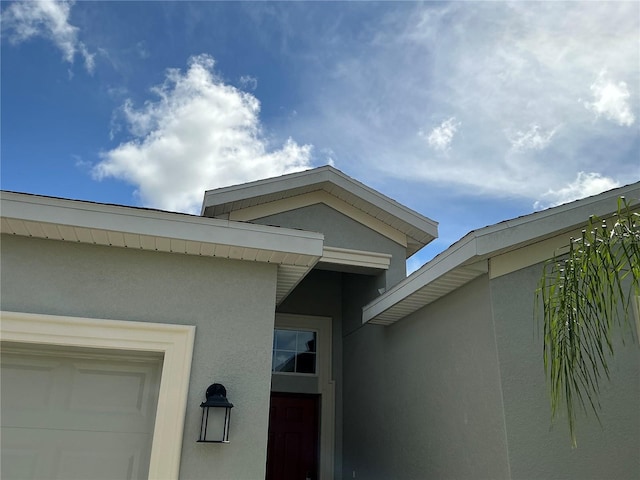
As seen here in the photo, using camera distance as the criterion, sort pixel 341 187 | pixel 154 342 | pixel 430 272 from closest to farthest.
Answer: pixel 154 342
pixel 430 272
pixel 341 187

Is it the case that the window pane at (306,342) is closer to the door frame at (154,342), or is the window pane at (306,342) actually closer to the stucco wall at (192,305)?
the stucco wall at (192,305)

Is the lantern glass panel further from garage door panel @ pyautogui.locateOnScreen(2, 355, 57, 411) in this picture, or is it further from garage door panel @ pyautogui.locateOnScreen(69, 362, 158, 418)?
garage door panel @ pyautogui.locateOnScreen(2, 355, 57, 411)

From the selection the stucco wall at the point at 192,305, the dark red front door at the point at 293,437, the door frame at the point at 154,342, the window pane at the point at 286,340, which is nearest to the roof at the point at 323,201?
the window pane at the point at 286,340

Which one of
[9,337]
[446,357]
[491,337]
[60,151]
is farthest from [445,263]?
[60,151]

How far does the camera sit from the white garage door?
12.7ft

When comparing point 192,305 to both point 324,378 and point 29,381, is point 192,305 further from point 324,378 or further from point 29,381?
point 324,378

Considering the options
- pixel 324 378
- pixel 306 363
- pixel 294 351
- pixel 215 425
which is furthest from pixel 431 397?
pixel 294 351

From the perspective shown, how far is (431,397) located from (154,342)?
3191 millimetres

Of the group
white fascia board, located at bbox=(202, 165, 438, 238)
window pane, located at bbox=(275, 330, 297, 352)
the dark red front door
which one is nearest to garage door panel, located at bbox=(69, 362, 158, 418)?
white fascia board, located at bbox=(202, 165, 438, 238)

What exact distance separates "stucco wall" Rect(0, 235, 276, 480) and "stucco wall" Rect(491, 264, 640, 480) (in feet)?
7.08

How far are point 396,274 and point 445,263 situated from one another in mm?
2942

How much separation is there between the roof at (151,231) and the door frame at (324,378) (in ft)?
14.3

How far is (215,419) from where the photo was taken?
3961 mm

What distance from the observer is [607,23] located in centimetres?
527
